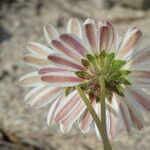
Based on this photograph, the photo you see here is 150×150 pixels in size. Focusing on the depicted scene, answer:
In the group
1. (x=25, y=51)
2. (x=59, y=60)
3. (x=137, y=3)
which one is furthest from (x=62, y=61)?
(x=137, y=3)

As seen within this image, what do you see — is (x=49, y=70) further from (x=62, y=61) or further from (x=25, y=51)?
(x=25, y=51)

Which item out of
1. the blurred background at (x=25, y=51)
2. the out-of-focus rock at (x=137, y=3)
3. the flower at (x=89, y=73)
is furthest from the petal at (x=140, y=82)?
the out-of-focus rock at (x=137, y=3)

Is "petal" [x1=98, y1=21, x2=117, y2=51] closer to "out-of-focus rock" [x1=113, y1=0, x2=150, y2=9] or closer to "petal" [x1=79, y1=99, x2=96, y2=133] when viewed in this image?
"petal" [x1=79, y1=99, x2=96, y2=133]

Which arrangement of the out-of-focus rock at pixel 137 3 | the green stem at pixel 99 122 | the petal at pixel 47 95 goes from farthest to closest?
the out-of-focus rock at pixel 137 3 → the petal at pixel 47 95 → the green stem at pixel 99 122

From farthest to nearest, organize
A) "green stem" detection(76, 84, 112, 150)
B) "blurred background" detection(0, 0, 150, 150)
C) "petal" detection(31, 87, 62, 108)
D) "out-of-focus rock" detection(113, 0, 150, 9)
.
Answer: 1. "out-of-focus rock" detection(113, 0, 150, 9)
2. "blurred background" detection(0, 0, 150, 150)
3. "petal" detection(31, 87, 62, 108)
4. "green stem" detection(76, 84, 112, 150)

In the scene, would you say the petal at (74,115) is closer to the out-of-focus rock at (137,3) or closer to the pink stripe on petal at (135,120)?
the pink stripe on petal at (135,120)

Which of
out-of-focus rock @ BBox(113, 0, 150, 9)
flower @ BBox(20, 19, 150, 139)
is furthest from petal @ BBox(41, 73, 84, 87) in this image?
out-of-focus rock @ BBox(113, 0, 150, 9)
